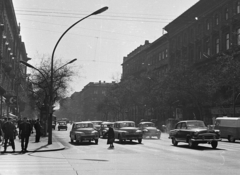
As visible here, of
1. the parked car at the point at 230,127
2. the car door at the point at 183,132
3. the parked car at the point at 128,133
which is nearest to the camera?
the car door at the point at 183,132

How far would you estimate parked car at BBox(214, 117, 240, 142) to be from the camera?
111ft

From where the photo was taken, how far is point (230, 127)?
3491 centimetres

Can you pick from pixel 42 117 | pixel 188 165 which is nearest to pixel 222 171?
pixel 188 165

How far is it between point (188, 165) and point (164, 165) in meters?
0.87

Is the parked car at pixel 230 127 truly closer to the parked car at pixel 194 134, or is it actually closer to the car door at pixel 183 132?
the parked car at pixel 194 134

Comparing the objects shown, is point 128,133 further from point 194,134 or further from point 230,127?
point 230,127

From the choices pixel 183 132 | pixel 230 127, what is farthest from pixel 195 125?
pixel 230 127

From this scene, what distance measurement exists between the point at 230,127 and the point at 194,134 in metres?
11.7

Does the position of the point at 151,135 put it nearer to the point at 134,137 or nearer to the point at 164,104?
the point at 134,137

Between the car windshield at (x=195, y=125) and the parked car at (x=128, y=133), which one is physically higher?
the car windshield at (x=195, y=125)

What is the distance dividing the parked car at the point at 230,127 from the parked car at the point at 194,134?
877 centimetres

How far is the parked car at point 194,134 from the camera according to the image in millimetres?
24141

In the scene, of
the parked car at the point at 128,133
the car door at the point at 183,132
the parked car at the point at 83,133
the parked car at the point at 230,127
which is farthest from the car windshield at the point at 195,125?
the parked car at the point at 230,127

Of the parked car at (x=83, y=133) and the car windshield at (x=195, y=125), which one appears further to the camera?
the parked car at (x=83, y=133)
